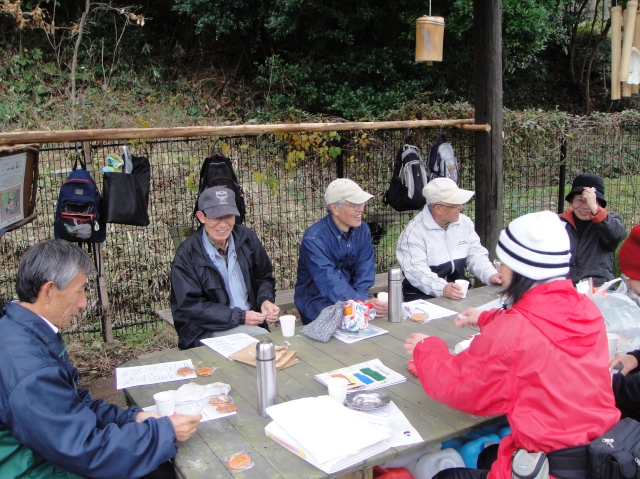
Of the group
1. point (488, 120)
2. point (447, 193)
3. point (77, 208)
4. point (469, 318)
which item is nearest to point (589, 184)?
point (447, 193)

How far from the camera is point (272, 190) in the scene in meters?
5.52

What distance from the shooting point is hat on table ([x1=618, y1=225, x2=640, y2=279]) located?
9.46 feet

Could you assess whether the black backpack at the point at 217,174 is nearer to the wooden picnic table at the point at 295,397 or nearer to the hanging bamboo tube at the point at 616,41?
the wooden picnic table at the point at 295,397

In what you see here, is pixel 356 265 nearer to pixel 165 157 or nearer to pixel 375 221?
pixel 375 221

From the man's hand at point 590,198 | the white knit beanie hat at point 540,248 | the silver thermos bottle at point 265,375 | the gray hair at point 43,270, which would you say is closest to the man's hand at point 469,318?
the white knit beanie hat at point 540,248

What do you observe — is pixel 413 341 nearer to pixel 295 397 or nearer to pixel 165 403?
pixel 295 397

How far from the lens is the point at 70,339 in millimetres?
5355

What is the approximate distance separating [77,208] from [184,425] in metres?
2.64

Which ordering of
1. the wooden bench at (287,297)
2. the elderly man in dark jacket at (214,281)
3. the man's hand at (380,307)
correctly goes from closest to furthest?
the man's hand at (380,307), the elderly man in dark jacket at (214,281), the wooden bench at (287,297)

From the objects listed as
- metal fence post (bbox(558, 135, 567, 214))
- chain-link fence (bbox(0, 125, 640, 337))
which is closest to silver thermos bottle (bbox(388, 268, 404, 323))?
chain-link fence (bbox(0, 125, 640, 337))

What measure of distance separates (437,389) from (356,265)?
1.99m

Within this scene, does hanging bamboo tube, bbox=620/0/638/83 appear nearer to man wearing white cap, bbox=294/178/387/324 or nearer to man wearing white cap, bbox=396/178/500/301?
man wearing white cap, bbox=396/178/500/301

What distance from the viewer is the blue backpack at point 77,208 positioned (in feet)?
13.8

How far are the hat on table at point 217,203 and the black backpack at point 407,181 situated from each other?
2205 millimetres
